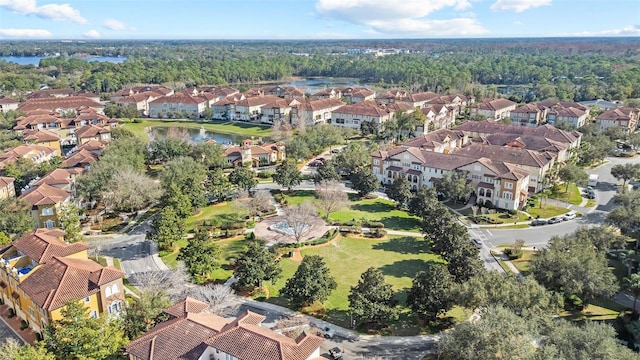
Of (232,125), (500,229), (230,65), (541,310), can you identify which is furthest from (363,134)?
(230,65)

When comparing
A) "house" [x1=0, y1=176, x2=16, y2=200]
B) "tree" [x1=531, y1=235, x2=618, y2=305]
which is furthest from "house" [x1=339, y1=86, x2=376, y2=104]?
"tree" [x1=531, y1=235, x2=618, y2=305]

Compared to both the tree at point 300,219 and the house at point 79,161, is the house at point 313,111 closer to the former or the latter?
the house at point 79,161

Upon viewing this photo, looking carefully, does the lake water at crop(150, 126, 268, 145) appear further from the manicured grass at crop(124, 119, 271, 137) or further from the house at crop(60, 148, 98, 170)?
the house at crop(60, 148, 98, 170)

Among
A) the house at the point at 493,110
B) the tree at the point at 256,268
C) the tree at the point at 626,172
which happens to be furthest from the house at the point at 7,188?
the house at the point at 493,110

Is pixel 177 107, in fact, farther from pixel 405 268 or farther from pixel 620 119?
pixel 620 119

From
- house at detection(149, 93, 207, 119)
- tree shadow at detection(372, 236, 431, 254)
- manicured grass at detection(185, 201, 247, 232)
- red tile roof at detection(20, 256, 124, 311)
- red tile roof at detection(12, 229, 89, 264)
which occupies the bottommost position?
tree shadow at detection(372, 236, 431, 254)

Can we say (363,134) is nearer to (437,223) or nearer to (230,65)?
(437,223)

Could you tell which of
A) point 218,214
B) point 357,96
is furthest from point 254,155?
point 357,96
